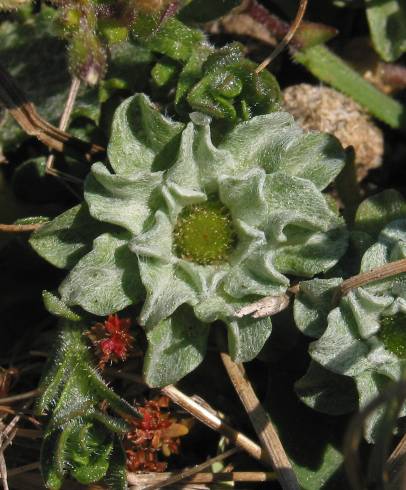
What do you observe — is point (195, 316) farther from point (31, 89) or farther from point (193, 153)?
point (31, 89)

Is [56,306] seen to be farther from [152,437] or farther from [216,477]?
[216,477]

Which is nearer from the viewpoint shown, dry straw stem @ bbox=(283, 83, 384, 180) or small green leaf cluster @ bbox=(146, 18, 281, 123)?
small green leaf cluster @ bbox=(146, 18, 281, 123)

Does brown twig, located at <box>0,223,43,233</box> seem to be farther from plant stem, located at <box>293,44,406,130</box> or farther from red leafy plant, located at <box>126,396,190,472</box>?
plant stem, located at <box>293,44,406,130</box>

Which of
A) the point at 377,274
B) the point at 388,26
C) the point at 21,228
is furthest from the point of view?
the point at 388,26

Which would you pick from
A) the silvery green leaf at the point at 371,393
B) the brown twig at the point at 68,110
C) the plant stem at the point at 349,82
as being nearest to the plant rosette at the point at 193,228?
the silvery green leaf at the point at 371,393

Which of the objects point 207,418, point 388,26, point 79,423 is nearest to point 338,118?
point 388,26

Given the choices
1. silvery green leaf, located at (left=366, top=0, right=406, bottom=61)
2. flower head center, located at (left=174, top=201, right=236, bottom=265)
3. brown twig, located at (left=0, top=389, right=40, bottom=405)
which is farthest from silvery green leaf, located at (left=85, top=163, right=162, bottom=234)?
silvery green leaf, located at (left=366, top=0, right=406, bottom=61)
